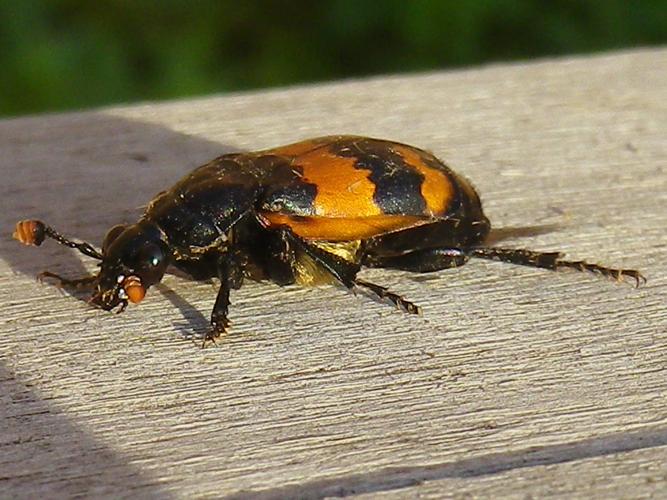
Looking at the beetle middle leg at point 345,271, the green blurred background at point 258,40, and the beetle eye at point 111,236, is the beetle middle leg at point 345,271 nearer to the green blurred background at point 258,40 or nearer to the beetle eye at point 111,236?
the beetle eye at point 111,236

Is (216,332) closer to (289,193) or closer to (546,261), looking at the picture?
(289,193)

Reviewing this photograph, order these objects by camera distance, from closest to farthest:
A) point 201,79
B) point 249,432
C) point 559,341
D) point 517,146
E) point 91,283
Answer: point 249,432 → point 559,341 → point 91,283 → point 517,146 → point 201,79

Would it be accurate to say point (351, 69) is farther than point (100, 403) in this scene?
Yes

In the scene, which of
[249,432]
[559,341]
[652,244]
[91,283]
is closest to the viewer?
[249,432]

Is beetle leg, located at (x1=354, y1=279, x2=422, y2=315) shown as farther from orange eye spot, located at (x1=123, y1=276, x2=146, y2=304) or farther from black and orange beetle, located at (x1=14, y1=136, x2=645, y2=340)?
orange eye spot, located at (x1=123, y1=276, x2=146, y2=304)

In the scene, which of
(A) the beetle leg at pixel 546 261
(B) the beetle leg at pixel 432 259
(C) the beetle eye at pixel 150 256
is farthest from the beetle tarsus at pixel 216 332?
(A) the beetle leg at pixel 546 261

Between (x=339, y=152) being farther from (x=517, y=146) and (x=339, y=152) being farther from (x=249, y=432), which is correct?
(x=249, y=432)

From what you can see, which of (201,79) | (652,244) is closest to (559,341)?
(652,244)
